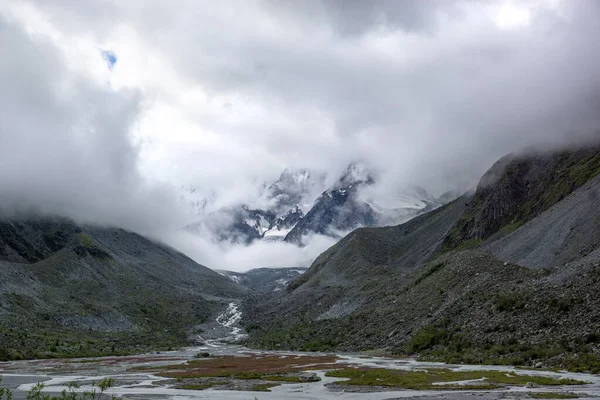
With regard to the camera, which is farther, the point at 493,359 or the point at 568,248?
the point at 568,248

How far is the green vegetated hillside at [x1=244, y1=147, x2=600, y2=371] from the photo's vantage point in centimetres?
7012

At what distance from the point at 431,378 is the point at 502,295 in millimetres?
40206

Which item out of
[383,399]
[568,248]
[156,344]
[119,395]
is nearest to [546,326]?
[568,248]

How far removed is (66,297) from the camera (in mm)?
190000

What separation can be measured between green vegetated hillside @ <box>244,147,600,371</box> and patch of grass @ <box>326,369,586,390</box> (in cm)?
1042

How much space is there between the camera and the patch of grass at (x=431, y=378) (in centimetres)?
4678

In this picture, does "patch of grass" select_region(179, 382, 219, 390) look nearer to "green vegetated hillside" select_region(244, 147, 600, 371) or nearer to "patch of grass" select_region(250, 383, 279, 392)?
"patch of grass" select_region(250, 383, 279, 392)

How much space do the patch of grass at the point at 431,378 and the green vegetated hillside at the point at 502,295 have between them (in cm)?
1042

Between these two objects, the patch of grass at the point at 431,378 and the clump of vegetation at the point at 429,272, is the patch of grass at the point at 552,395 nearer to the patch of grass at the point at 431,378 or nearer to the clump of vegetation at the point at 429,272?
the patch of grass at the point at 431,378

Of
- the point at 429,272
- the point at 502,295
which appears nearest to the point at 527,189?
the point at 429,272

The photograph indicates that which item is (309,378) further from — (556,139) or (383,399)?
(556,139)

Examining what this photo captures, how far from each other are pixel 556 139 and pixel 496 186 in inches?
1109

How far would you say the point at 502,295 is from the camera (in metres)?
88.4

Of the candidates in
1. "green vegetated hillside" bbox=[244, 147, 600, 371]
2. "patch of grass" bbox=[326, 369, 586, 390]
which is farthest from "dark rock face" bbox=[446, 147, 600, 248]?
"patch of grass" bbox=[326, 369, 586, 390]
